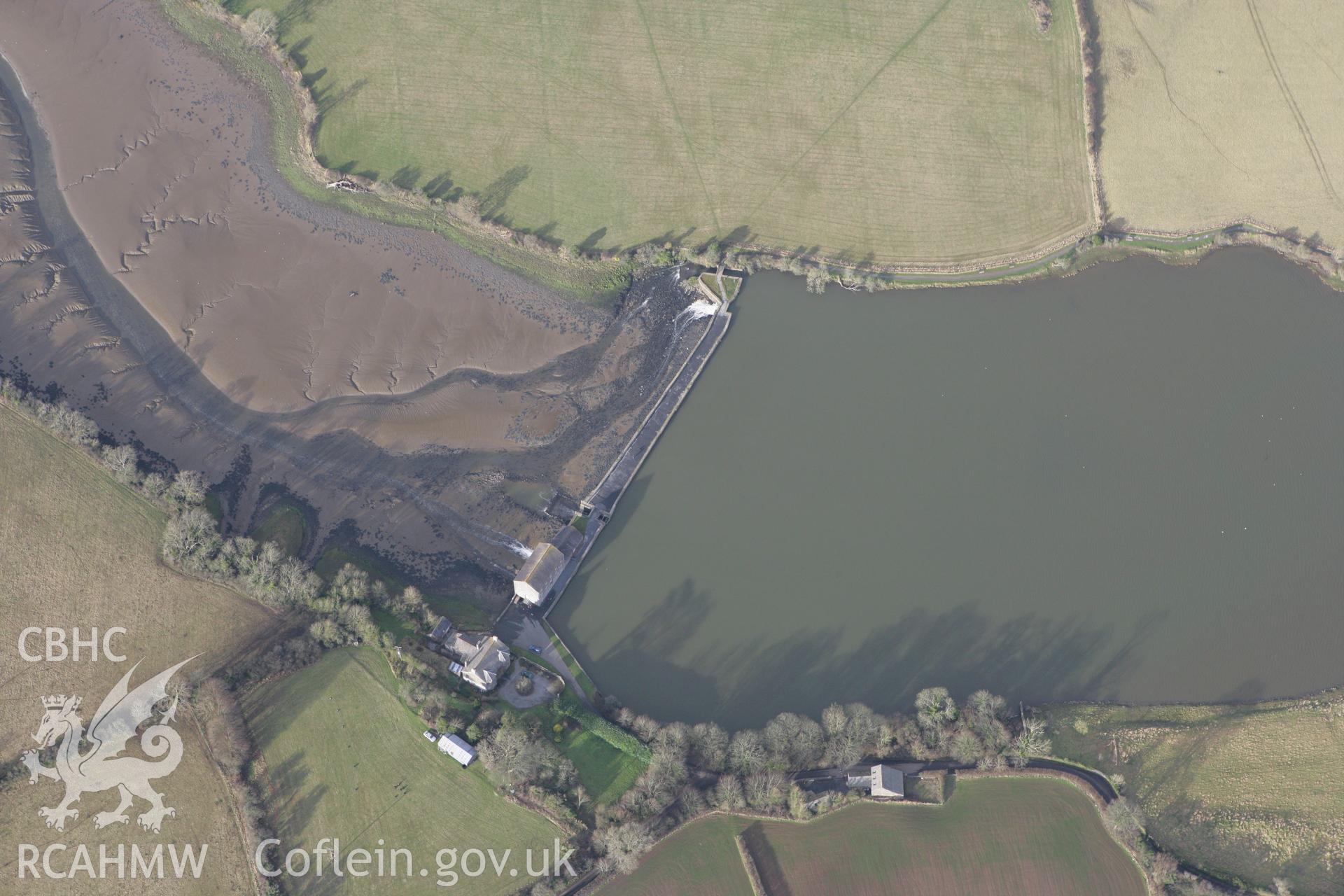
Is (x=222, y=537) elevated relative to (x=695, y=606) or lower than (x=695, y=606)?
lower

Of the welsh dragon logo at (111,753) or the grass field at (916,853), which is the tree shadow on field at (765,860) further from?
the welsh dragon logo at (111,753)

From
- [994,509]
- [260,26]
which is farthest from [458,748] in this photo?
[260,26]

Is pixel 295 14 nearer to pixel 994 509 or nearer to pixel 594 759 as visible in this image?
pixel 594 759

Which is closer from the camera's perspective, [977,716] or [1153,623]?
[977,716]

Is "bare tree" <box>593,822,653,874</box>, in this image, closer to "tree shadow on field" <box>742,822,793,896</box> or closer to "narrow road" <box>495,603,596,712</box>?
"tree shadow on field" <box>742,822,793,896</box>

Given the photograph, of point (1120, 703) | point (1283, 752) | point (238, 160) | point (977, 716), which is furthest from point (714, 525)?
point (238, 160)

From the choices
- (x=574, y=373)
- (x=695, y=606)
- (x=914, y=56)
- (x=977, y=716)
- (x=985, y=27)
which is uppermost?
(x=985, y=27)

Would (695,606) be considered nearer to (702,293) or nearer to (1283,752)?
(702,293)
